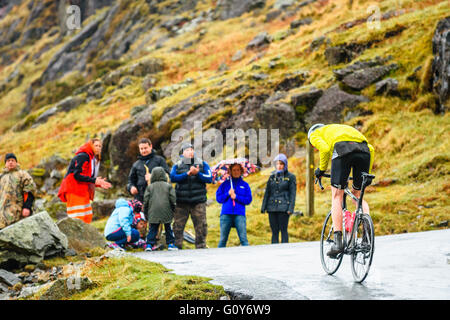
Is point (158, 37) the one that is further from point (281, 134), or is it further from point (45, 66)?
point (281, 134)

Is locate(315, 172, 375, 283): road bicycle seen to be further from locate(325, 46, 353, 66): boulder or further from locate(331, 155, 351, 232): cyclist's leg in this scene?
locate(325, 46, 353, 66): boulder

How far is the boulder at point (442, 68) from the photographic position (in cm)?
1659

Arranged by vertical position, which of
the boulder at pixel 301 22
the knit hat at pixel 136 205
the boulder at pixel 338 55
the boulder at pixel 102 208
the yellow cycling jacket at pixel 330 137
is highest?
the boulder at pixel 301 22

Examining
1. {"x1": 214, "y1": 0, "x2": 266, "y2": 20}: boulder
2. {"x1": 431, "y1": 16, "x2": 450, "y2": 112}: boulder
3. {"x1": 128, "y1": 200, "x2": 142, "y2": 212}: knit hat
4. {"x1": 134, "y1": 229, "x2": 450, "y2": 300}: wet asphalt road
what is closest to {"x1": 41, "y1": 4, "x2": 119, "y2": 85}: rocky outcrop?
{"x1": 214, "y1": 0, "x2": 266, "y2": 20}: boulder

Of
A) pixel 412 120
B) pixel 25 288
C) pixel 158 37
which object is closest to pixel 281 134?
pixel 412 120

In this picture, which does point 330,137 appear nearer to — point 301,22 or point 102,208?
point 102,208

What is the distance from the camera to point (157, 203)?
32.2 feet

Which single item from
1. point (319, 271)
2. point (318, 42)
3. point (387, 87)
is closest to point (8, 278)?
point (319, 271)

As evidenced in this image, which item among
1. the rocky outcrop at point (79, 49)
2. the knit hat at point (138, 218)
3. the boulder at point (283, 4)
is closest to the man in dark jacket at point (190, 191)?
A: the knit hat at point (138, 218)

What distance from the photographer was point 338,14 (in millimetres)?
32875

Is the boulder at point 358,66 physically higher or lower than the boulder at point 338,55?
lower

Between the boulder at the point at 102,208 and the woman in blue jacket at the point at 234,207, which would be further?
the boulder at the point at 102,208

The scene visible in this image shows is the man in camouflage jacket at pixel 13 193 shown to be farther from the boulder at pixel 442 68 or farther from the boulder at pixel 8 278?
the boulder at pixel 442 68
